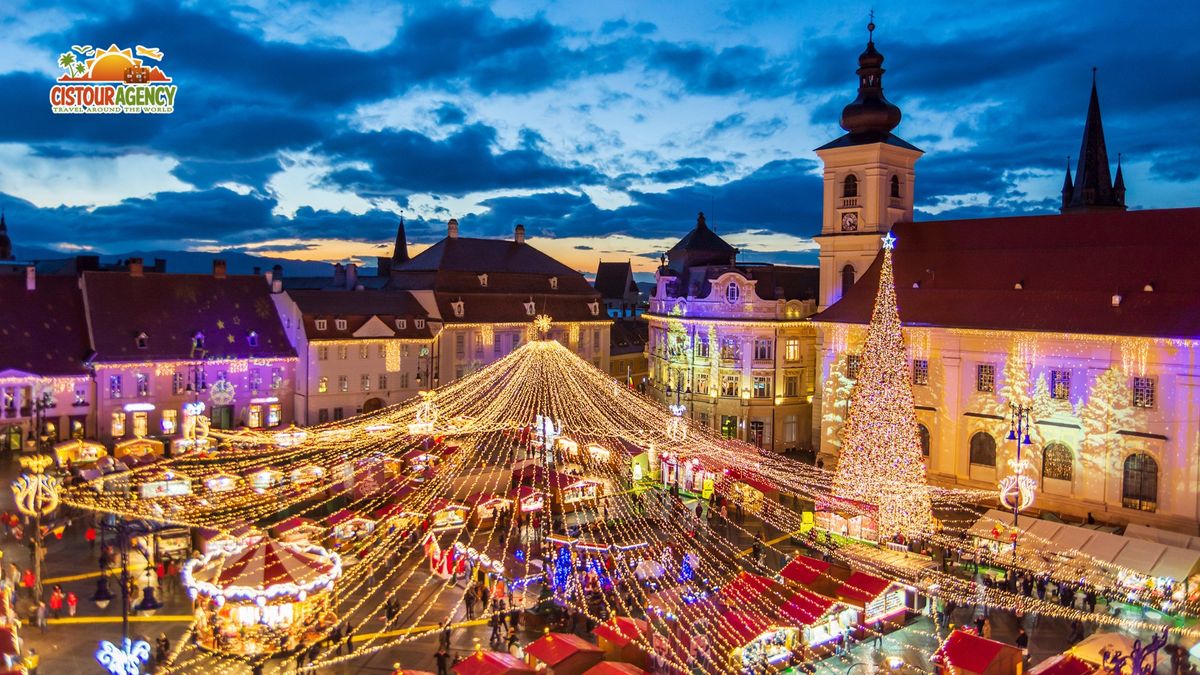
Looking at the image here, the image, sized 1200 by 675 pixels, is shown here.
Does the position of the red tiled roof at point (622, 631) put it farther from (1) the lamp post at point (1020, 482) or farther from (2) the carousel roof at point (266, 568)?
(1) the lamp post at point (1020, 482)

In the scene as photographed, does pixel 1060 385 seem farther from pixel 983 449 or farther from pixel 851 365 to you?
pixel 851 365

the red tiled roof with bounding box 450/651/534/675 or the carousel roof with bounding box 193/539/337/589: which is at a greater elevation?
the carousel roof with bounding box 193/539/337/589

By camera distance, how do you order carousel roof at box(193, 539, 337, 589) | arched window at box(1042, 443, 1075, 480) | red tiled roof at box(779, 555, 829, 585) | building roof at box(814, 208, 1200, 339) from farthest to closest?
arched window at box(1042, 443, 1075, 480) < building roof at box(814, 208, 1200, 339) < red tiled roof at box(779, 555, 829, 585) < carousel roof at box(193, 539, 337, 589)

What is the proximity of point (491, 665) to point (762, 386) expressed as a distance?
3168cm

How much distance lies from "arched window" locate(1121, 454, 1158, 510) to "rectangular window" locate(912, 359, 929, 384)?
835 cm

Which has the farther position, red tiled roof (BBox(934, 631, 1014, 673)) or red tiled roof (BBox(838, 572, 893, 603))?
red tiled roof (BBox(838, 572, 893, 603))

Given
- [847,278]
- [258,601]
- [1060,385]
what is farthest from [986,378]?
[258,601]

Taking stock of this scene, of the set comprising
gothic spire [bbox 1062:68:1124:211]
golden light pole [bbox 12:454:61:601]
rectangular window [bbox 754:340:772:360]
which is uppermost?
gothic spire [bbox 1062:68:1124:211]

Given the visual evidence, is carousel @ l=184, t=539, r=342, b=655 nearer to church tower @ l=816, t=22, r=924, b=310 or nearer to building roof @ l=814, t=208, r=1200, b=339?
building roof @ l=814, t=208, r=1200, b=339

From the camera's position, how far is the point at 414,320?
52031 millimetres

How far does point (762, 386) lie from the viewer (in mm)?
48906

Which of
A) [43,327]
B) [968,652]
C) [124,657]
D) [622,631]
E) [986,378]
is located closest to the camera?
[124,657]

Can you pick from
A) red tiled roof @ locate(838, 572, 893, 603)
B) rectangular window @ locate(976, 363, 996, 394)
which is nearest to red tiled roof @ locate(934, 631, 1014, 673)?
red tiled roof @ locate(838, 572, 893, 603)

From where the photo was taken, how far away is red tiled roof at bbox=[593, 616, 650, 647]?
2116 centimetres
